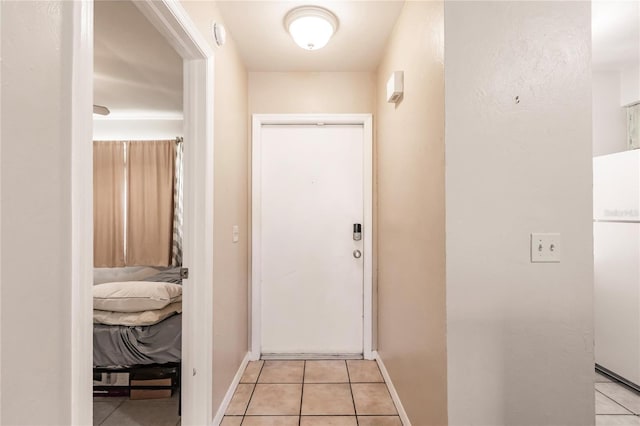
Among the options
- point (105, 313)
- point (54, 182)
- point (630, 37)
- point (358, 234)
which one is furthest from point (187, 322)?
point (630, 37)

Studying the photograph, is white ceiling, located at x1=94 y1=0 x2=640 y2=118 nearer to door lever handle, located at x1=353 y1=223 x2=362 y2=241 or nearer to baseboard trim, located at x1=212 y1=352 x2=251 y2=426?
door lever handle, located at x1=353 y1=223 x2=362 y2=241

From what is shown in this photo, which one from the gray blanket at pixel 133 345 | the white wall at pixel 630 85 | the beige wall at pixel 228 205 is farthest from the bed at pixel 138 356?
the white wall at pixel 630 85

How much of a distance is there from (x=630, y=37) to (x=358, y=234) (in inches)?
100.0

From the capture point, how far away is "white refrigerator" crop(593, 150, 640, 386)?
2.28 metres

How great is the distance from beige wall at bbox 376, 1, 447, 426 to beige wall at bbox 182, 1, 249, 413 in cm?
113

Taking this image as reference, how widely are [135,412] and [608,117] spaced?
4.50 meters

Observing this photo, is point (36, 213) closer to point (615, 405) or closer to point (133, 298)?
point (133, 298)

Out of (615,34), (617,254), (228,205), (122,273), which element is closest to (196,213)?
(228,205)

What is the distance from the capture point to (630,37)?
2434 mm

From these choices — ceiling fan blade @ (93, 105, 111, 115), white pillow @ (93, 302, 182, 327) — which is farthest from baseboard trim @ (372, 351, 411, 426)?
ceiling fan blade @ (93, 105, 111, 115)

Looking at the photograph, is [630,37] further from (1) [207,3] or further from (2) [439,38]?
(1) [207,3]

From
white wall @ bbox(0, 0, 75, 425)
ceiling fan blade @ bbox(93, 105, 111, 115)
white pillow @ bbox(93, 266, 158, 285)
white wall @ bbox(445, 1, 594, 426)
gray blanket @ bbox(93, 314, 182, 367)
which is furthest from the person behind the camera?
white pillow @ bbox(93, 266, 158, 285)

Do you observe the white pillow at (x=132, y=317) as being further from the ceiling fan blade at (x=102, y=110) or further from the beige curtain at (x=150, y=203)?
Answer: the ceiling fan blade at (x=102, y=110)

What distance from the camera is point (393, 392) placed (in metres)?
2.18
